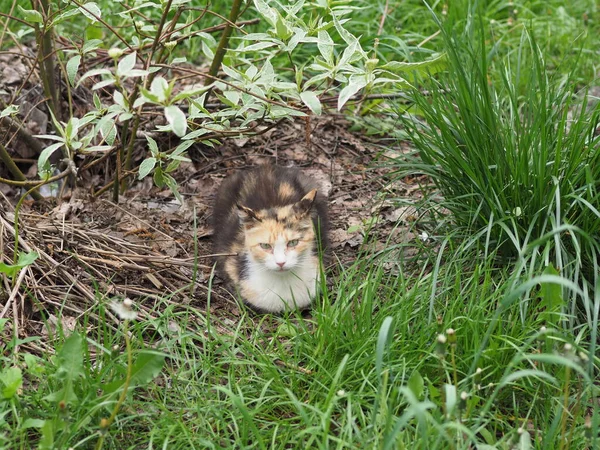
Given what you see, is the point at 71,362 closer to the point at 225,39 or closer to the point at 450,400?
the point at 450,400

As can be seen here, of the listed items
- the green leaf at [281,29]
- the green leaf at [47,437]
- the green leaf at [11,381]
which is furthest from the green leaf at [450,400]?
the green leaf at [281,29]

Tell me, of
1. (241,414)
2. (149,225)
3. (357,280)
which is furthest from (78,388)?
(149,225)

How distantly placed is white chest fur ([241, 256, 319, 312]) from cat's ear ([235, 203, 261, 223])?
0.73ft

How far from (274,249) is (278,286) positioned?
213mm

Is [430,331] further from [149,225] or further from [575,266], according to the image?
[149,225]

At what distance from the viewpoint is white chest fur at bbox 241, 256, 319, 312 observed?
4141 millimetres

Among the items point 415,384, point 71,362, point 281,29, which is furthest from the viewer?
point 281,29

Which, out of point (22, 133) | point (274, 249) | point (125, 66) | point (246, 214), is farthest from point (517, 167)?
point (22, 133)

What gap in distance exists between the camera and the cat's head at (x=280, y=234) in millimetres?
4039

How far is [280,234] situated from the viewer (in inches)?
160

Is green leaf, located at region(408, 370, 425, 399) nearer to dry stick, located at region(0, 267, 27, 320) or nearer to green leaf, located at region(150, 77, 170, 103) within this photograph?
green leaf, located at region(150, 77, 170, 103)

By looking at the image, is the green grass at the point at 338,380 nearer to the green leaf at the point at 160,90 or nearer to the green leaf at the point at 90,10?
the green leaf at the point at 160,90

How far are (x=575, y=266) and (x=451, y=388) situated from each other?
1.20m

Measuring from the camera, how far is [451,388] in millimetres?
2633
